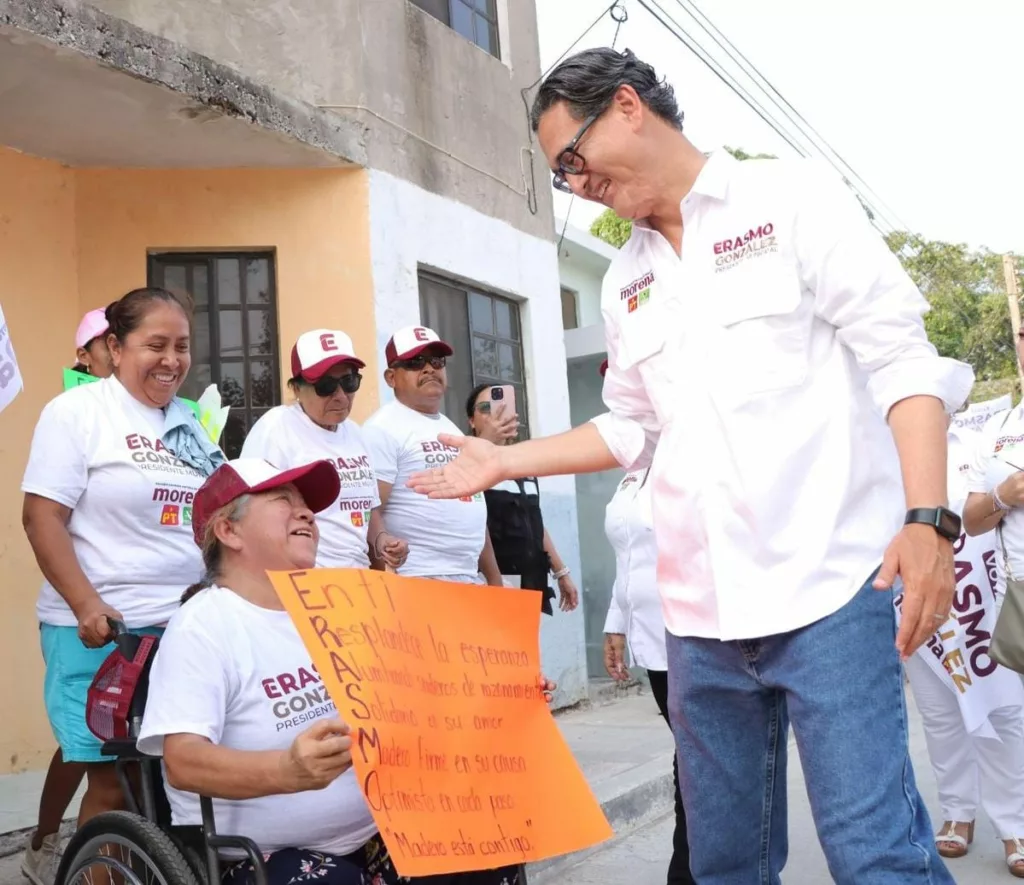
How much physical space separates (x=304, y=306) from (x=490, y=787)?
4.71 meters

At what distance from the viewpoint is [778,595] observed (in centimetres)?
209

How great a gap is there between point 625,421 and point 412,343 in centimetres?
268

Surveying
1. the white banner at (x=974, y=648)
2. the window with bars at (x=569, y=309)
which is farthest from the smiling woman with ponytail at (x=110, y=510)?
the window with bars at (x=569, y=309)

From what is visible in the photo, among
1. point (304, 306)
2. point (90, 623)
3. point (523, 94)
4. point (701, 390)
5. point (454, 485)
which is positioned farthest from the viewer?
point (523, 94)

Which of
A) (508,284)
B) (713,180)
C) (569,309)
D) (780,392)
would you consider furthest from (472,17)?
(780,392)

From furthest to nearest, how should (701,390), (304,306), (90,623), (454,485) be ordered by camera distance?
(304,306) → (90,623) → (454,485) → (701,390)

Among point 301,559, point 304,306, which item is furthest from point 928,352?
point 304,306

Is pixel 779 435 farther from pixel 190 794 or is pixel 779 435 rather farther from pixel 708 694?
pixel 190 794

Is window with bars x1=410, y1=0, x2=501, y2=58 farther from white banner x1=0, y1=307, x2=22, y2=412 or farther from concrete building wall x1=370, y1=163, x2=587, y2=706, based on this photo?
white banner x1=0, y1=307, x2=22, y2=412

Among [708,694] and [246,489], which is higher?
[246,489]

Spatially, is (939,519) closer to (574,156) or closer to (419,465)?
(574,156)

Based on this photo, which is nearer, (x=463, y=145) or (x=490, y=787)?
(x=490, y=787)

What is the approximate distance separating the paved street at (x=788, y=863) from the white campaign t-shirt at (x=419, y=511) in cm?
132

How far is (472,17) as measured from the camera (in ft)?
28.5
